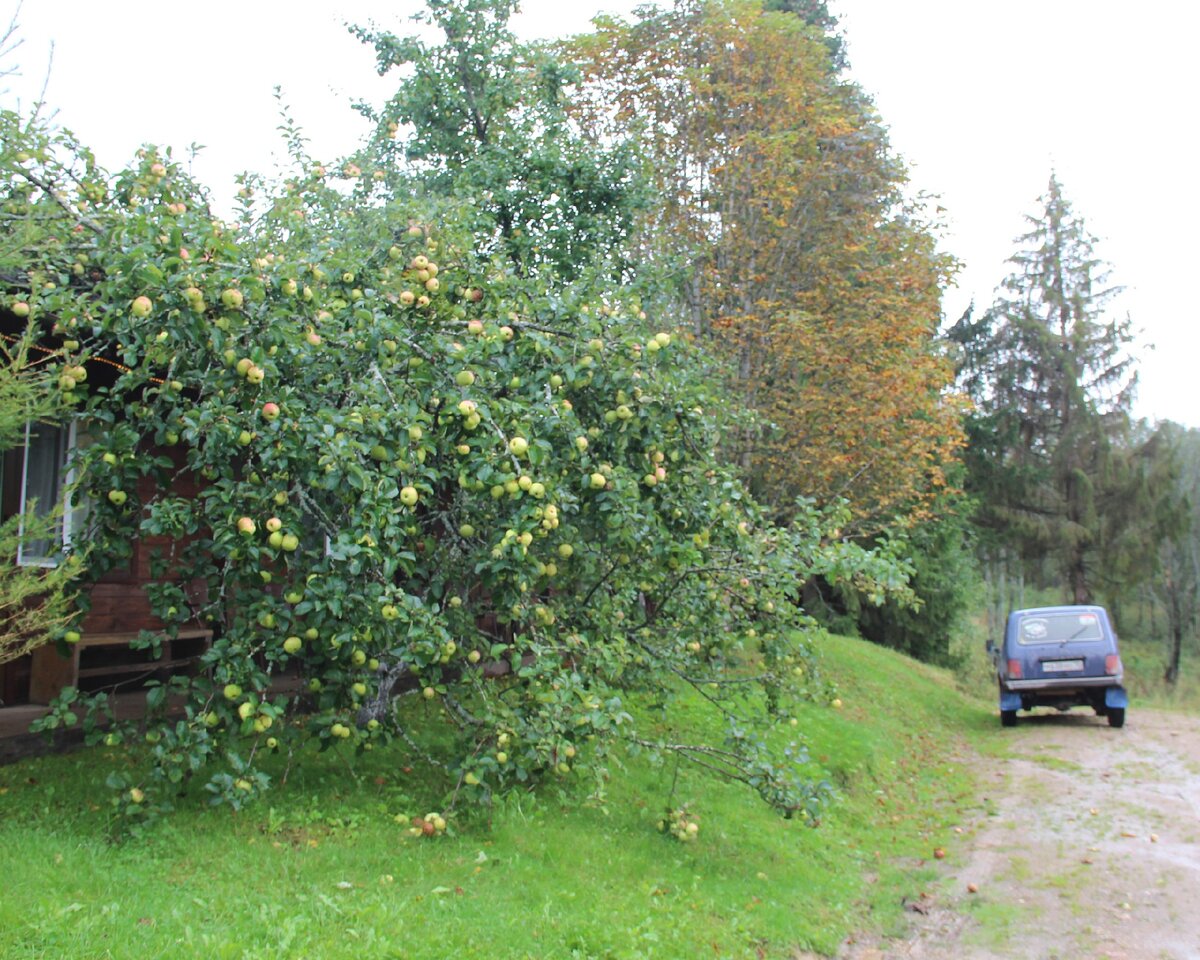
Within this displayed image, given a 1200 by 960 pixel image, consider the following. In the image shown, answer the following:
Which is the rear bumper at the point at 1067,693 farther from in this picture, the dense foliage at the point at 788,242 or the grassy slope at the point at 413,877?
the grassy slope at the point at 413,877

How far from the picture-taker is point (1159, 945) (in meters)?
6.47

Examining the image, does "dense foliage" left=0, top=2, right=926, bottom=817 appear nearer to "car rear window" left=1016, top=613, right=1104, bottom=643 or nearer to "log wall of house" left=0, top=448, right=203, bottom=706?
"log wall of house" left=0, top=448, right=203, bottom=706

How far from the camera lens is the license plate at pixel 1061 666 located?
15.7 metres

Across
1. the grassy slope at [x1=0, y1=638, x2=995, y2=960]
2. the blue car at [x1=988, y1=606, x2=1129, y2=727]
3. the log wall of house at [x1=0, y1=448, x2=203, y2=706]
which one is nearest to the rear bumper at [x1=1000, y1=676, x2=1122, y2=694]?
the blue car at [x1=988, y1=606, x2=1129, y2=727]

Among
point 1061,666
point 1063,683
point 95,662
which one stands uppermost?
point 95,662

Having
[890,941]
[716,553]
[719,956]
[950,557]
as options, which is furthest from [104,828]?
[950,557]

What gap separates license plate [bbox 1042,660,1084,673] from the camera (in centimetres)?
1572

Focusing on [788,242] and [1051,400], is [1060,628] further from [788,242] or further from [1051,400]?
[1051,400]

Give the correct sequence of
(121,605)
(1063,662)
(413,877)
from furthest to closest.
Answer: (1063,662) < (121,605) < (413,877)

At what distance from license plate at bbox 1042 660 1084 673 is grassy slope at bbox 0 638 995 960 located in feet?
23.8

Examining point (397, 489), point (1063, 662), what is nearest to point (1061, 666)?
point (1063, 662)

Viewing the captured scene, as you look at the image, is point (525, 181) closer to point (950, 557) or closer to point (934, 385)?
point (934, 385)

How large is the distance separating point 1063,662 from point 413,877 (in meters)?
12.4

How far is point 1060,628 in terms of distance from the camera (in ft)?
53.0
